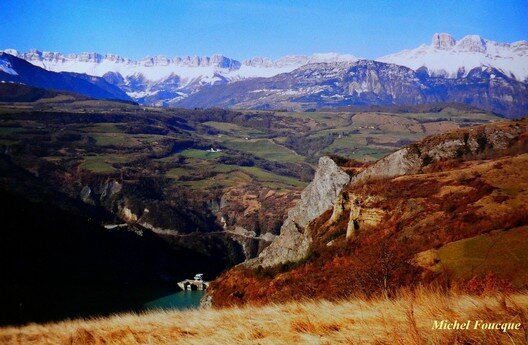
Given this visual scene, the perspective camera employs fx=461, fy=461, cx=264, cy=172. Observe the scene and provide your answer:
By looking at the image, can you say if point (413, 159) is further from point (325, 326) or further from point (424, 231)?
point (325, 326)

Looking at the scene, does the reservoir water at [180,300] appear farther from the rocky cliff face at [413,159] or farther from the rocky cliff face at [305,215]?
the rocky cliff face at [413,159]

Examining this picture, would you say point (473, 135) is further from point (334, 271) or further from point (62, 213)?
point (62, 213)

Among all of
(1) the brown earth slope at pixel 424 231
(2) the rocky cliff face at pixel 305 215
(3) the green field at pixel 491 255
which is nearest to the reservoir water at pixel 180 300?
(2) the rocky cliff face at pixel 305 215

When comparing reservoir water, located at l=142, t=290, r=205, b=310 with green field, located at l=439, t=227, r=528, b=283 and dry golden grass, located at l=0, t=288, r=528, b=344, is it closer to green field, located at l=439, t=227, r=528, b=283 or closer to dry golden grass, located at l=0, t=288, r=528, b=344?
green field, located at l=439, t=227, r=528, b=283

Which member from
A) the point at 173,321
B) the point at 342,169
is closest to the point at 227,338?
the point at 173,321

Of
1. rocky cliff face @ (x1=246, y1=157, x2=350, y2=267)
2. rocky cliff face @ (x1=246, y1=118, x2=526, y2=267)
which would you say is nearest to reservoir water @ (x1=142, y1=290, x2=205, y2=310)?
rocky cliff face @ (x1=246, y1=157, x2=350, y2=267)

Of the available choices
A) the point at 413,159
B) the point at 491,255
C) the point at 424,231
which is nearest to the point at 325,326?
the point at 491,255
